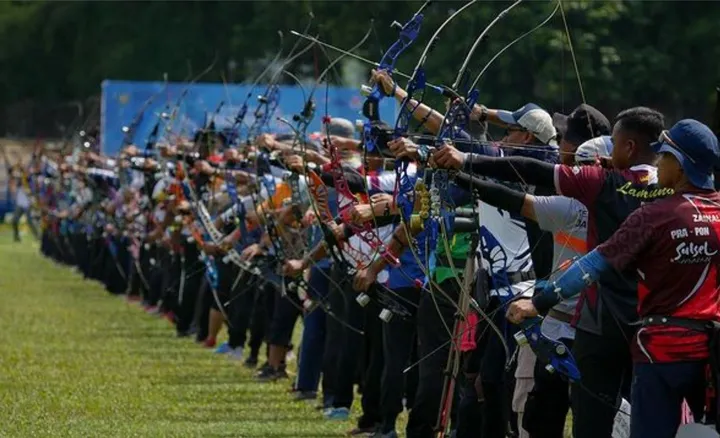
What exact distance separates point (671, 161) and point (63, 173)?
23.0 m

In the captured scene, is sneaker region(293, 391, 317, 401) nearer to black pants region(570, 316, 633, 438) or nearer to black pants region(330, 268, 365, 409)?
black pants region(330, 268, 365, 409)


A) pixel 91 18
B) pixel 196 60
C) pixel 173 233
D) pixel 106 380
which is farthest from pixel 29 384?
pixel 91 18

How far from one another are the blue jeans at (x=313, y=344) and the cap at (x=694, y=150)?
18.5 feet

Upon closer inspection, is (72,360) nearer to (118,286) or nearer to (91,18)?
(118,286)

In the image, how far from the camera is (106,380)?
13289mm

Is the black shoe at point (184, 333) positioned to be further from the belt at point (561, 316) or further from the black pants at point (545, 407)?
the belt at point (561, 316)

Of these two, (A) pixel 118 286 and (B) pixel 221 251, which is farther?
(A) pixel 118 286

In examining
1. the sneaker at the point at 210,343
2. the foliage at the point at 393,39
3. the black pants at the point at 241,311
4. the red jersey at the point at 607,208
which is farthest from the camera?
the foliage at the point at 393,39

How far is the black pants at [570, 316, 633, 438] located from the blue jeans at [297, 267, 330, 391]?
5026 mm

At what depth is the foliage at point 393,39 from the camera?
1053 inches

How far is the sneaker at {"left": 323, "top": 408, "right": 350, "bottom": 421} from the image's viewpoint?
11375mm

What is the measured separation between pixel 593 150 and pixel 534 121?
0.70m

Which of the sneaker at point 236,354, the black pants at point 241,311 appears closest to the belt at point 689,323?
the black pants at point 241,311

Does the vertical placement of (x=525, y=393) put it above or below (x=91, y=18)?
below
